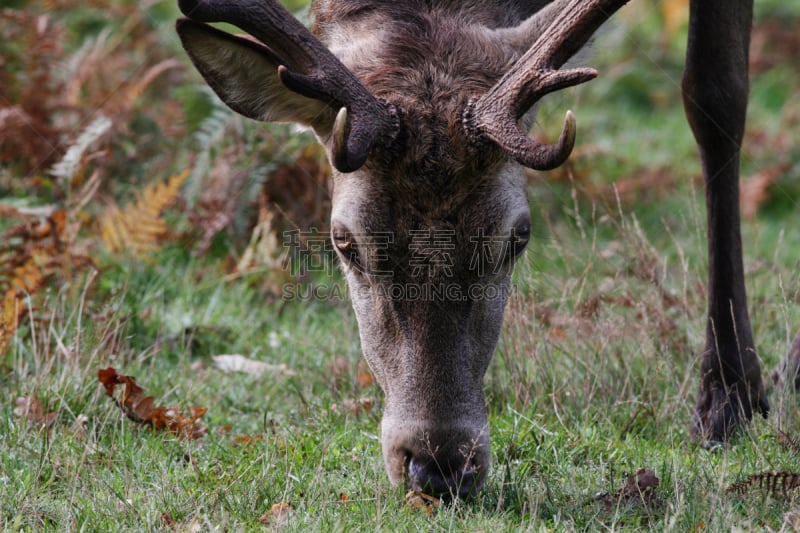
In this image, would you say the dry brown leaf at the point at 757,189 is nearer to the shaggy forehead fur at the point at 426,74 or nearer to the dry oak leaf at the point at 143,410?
the shaggy forehead fur at the point at 426,74

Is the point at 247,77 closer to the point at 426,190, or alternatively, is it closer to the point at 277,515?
the point at 426,190

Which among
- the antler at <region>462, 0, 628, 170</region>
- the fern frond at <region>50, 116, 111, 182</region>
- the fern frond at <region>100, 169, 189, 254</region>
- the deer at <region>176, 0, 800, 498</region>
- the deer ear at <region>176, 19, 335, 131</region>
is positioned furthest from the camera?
the fern frond at <region>100, 169, 189, 254</region>

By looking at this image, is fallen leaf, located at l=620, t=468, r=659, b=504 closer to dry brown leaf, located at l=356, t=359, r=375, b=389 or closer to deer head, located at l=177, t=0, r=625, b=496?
deer head, located at l=177, t=0, r=625, b=496

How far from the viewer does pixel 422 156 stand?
4.84 metres

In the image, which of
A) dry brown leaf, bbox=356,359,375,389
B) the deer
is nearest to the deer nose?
the deer

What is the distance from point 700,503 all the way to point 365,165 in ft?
7.00

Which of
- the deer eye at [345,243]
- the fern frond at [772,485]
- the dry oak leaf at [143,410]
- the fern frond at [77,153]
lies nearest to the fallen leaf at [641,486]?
the fern frond at [772,485]

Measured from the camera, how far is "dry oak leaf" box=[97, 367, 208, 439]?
217 inches

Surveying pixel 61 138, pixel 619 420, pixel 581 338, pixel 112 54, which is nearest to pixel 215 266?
pixel 61 138

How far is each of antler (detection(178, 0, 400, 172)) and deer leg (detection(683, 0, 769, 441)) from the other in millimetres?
2238

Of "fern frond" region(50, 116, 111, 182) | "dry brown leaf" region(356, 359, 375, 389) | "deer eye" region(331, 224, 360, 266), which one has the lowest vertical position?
"dry brown leaf" region(356, 359, 375, 389)

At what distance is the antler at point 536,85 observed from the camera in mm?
4520

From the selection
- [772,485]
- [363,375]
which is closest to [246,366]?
[363,375]

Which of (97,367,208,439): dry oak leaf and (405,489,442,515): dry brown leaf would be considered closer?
(405,489,442,515): dry brown leaf
